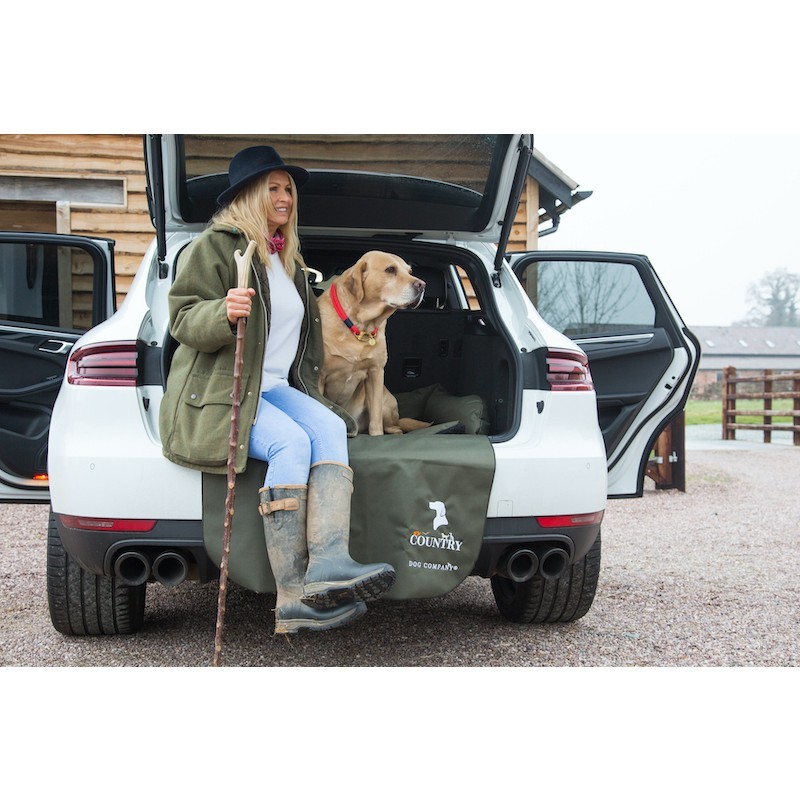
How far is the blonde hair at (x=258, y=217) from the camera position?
114 inches

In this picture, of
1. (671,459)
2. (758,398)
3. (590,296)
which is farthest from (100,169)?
(758,398)

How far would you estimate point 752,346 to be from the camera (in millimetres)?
51469

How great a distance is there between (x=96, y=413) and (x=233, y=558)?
64 centimetres

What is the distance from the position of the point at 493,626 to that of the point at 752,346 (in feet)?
174

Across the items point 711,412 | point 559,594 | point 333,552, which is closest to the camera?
point 333,552

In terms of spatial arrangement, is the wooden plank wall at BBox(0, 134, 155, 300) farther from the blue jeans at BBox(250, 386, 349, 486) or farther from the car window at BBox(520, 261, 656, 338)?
the blue jeans at BBox(250, 386, 349, 486)

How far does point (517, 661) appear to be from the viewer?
3.04 m

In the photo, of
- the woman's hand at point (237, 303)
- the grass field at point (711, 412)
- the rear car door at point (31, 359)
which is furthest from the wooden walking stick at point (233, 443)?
the grass field at point (711, 412)

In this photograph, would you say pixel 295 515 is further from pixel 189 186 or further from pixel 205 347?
pixel 189 186

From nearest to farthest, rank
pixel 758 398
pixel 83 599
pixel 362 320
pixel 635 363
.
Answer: pixel 83 599
pixel 362 320
pixel 635 363
pixel 758 398

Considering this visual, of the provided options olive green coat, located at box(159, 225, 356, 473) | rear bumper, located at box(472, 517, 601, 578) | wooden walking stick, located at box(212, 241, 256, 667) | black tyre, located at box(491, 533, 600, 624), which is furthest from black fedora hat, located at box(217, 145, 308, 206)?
black tyre, located at box(491, 533, 600, 624)

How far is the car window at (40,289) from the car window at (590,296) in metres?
2.30

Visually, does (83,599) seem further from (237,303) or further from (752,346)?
(752,346)

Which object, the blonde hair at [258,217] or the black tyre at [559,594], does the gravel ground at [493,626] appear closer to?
the black tyre at [559,594]
